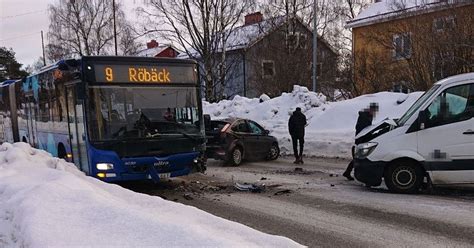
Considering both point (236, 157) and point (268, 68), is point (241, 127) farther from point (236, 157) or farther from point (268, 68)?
point (268, 68)

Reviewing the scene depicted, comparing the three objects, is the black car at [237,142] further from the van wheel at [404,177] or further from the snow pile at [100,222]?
the snow pile at [100,222]

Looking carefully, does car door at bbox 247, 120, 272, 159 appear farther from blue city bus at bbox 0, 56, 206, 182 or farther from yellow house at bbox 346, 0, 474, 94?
yellow house at bbox 346, 0, 474, 94

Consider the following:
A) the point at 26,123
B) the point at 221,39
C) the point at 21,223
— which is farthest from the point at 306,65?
the point at 21,223

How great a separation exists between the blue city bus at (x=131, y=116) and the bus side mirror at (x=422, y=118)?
4.41 meters

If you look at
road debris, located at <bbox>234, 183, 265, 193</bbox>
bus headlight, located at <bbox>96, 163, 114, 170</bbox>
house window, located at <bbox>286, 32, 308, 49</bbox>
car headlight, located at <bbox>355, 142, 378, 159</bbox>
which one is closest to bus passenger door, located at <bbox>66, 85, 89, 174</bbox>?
bus headlight, located at <bbox>96, 163, 114, 170</bbox>

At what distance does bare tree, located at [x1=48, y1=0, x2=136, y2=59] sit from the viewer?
5169cm

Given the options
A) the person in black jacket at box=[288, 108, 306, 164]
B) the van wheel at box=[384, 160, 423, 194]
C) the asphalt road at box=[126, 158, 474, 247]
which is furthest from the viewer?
the person in black jacket at box=[288, 108, 306, 164]

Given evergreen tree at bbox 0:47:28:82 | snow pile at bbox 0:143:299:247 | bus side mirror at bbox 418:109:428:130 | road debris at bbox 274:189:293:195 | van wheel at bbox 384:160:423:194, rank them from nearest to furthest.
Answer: snow pile at bbox 0:143:299:247 < bus side mirror at bbox 418:109:428:130 < van wheel at bbox 384:160:423:194 < road debris at bbox 274:189:293:195 < evergreen tree at bbox 0:47:28:82

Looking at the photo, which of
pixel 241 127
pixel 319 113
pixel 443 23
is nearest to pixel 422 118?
pixel 241 127

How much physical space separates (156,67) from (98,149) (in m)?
2.08

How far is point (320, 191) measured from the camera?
401 inches

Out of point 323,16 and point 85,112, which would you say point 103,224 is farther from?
point 323,16

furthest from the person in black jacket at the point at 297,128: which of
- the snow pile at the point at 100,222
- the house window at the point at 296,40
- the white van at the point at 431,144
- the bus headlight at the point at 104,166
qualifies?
the house window at the point at 296,40

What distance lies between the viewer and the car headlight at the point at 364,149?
9727mm
